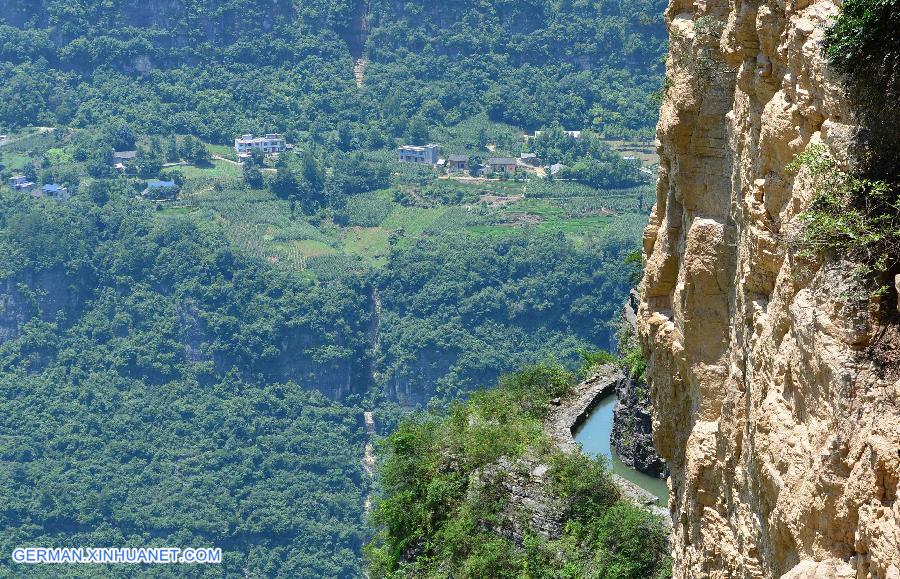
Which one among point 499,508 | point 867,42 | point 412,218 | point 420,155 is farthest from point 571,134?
point 867,42

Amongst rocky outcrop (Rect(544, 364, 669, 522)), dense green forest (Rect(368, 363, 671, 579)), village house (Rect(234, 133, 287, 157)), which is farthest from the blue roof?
dense green forest (Rect(368, 363, 671, 579))

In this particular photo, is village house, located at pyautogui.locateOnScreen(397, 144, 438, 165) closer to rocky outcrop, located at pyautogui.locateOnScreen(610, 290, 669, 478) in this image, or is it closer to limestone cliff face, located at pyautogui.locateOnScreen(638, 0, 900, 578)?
rocky outcrop, located at pyautogui.locateOnScreen(610, 290, 669, 478)

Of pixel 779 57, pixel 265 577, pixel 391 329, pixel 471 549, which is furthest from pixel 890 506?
pixel 391 329

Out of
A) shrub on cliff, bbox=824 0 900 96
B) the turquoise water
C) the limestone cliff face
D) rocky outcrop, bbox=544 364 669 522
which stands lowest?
the turquoise water

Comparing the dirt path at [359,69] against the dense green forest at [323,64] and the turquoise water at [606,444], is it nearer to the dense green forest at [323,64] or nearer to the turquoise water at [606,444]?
the dense green forest at [323,64]

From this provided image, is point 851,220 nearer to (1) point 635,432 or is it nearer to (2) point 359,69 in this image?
(1) point 635,432

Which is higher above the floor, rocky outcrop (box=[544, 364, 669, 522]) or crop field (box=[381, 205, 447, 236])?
rocky outcrop (box=[544, 364, 669, 522])

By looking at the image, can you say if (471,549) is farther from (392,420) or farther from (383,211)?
(383,211)
